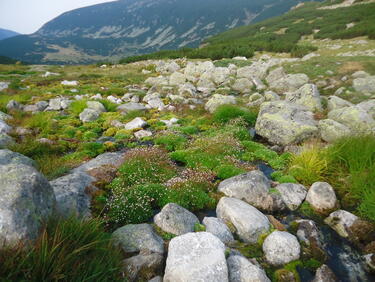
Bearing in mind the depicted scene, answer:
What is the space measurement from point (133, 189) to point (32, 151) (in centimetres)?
663

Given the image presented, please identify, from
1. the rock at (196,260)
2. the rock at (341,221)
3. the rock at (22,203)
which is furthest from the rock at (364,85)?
the rock at (22,203)

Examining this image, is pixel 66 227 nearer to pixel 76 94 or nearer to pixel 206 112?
pixel 206 112

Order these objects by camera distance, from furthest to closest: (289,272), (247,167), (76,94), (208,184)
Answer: (76,94) → (247,167) → (208,184) → (289,272)

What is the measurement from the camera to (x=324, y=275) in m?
5.92

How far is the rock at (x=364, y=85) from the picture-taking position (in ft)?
64.7

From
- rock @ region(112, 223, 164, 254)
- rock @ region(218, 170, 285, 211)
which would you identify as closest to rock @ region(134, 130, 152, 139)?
rock @ region(218, 170, 285, 211)

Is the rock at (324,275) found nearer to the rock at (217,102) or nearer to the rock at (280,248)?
the rock at (280,248)

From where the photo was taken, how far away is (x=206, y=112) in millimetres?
20766

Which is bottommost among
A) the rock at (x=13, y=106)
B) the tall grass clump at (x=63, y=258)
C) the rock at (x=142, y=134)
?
the rock at (x=142, y=134)

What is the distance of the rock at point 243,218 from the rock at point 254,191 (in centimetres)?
70

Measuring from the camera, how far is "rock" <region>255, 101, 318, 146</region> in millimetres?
13344

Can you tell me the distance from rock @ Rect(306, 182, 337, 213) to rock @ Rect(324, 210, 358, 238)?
0.46 m

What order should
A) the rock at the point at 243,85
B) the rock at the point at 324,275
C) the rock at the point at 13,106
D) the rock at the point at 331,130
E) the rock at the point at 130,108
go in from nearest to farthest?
the rock at the point at 324,275 < the rock at the point at 331,130 < the rock at the point at 13,106 < the rock at the point at 130,108 < the rock at the point at 243,85

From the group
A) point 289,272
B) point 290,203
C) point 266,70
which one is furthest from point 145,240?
point 266,70
